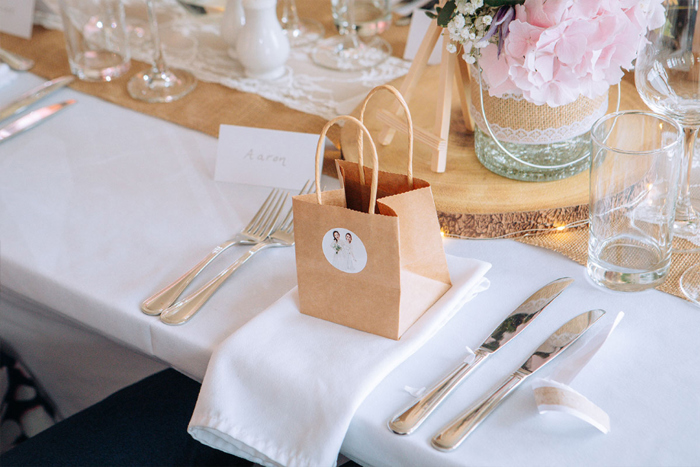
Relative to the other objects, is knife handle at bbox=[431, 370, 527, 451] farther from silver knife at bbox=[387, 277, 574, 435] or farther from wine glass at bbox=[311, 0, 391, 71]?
wine glass at bbox=[311, 0, 391, 71]

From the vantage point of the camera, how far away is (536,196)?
3.07 feet

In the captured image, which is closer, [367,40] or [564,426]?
[564,426]

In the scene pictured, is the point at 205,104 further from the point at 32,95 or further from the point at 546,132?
the point at 546,132

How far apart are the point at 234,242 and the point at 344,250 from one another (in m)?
0.28

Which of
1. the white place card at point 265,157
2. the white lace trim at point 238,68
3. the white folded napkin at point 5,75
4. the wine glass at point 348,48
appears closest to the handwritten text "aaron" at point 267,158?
the white place card at point 265,157

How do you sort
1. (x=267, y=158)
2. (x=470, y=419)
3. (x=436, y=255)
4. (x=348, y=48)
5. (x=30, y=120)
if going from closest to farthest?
(x=470, y=419), (x=436, y=255), (x=267, y=158), (x=30, y=120), (x=348, y=48)

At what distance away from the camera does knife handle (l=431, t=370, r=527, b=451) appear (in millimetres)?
613

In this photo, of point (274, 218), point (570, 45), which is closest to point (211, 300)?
point (274, 218)

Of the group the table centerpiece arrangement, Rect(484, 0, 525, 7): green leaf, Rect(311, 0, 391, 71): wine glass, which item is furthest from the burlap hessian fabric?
Rect(311, 0, 391, 71): wine glass

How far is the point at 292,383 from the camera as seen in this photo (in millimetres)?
669

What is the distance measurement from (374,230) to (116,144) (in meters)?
0.73

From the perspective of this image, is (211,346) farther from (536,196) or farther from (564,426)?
(536,196)

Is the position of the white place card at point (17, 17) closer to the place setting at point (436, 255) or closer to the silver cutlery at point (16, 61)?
the silver cutlery at point (16, 61)

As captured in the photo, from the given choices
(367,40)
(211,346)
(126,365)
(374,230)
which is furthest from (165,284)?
(367,40)
